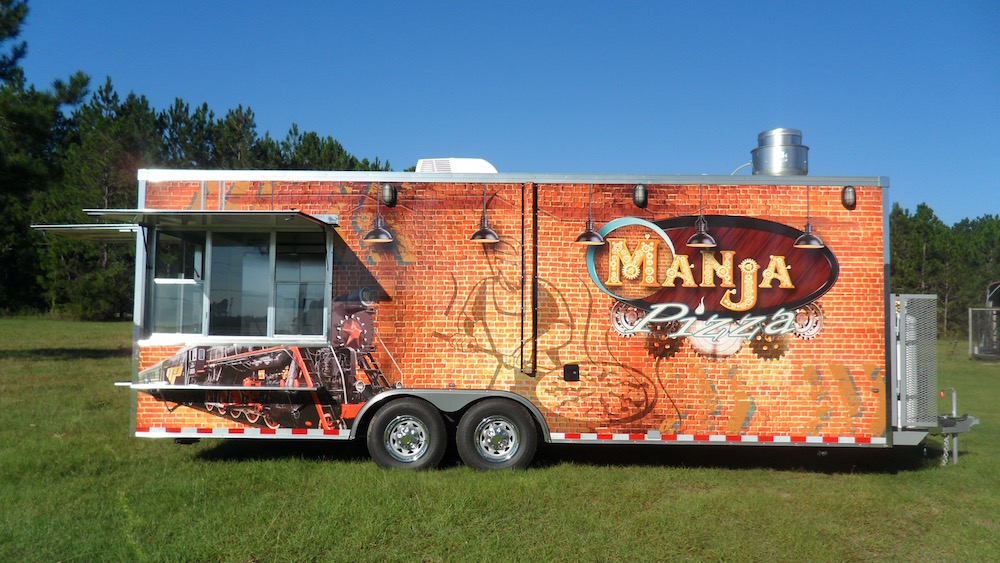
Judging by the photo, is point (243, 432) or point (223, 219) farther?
point (243, 432)

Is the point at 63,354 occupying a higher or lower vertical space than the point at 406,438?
lower

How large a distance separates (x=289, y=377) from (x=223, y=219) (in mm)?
1710

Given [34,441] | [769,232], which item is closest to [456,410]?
[769,232]

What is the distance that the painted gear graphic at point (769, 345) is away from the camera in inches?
287

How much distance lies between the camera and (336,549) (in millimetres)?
5188

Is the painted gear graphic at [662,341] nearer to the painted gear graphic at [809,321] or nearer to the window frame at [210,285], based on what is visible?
the painted gear graphic at [809,321]

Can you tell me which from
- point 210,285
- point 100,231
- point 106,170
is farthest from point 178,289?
point 106,170

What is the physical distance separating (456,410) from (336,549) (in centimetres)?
233

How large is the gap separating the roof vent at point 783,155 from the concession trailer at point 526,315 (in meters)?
0.49

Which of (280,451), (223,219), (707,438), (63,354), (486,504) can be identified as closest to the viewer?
(486,504)

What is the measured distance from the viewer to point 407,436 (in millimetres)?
7379

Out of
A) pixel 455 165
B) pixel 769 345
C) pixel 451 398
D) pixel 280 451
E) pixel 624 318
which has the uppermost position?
pixel 455 165

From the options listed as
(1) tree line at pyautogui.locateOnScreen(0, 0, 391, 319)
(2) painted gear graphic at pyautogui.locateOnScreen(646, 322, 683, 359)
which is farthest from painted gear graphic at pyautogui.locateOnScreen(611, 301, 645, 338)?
(1) tree line at pyautogui.locateOnScreen(0, 0, 391, 319)

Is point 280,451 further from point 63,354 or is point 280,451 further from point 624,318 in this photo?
point 63,354
